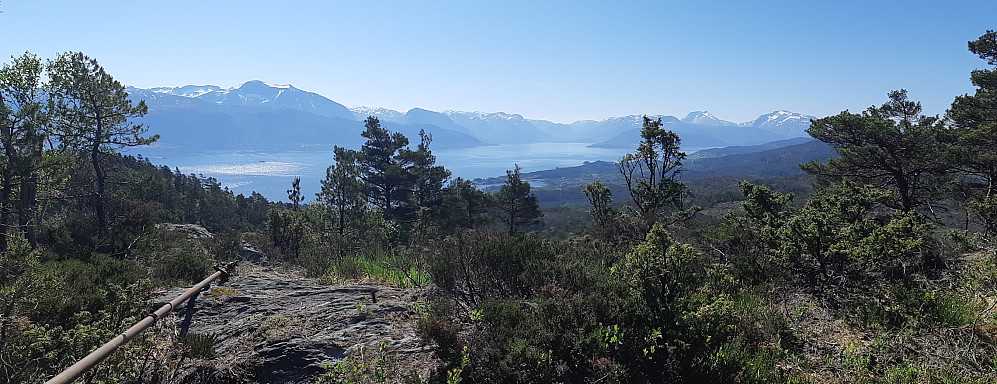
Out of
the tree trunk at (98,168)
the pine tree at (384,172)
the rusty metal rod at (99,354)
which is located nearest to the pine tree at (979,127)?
the rusty metal rod at (99,354)

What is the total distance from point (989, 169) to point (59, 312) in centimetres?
2017

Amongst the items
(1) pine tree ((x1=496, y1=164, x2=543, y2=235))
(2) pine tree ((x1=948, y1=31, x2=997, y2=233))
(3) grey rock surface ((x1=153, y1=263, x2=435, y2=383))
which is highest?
(2) pine tree ((x1=948, y1=31, x2=997, y2=233))

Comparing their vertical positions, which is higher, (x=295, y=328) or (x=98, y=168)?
(x=98, y=168)

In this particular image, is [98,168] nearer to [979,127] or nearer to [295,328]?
[295,328]

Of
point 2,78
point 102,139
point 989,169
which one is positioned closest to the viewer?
point 2,78

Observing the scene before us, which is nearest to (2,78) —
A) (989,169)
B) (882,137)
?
(882,137)

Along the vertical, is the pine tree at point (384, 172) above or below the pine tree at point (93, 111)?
below

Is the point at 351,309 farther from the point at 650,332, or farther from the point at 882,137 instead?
the point at 882,137

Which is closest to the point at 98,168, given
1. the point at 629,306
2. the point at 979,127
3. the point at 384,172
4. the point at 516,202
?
the point at 384,172

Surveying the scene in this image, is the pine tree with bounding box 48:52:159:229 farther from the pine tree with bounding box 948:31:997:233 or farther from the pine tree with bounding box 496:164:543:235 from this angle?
the pine tree with bounding box 948:31:997:233

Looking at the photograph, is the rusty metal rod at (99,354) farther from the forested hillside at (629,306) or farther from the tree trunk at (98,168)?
the tree trunk at (98,168)

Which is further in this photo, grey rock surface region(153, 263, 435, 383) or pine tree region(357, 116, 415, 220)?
pine tree region(357, 116, 415, 220)

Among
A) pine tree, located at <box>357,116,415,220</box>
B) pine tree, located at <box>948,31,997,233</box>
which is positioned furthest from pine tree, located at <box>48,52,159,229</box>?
pine tree, located at <box>948,31,997,233</box>

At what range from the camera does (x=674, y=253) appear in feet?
11.4
